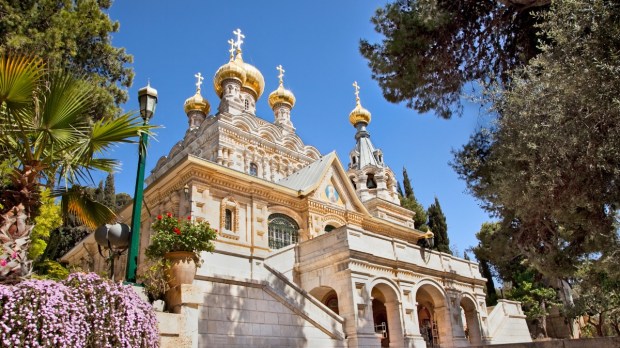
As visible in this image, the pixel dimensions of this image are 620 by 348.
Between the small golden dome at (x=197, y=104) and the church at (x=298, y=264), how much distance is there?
6.73m

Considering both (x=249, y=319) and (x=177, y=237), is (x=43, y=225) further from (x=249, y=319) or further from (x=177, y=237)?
(x=177, y=237)

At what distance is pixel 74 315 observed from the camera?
5238 millimetres

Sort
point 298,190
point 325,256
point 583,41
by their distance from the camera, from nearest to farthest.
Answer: point 583,41
point 325,256
point 298,190

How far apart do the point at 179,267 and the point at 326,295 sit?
1022cm

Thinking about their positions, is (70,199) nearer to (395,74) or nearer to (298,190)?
(395,74)

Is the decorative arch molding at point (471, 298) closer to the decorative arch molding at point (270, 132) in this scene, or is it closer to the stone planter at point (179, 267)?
the stone planter at point (179, 267)

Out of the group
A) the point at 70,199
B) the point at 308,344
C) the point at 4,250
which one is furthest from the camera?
the point at 308,344

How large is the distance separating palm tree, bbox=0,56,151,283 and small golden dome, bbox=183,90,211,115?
1382 inches

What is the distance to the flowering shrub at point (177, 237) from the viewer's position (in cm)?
830

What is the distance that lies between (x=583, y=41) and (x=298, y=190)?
1655cm

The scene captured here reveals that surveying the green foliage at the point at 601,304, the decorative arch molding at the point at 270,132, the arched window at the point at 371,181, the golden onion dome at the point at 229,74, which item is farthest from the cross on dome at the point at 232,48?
the green foliage at the point at 601,304

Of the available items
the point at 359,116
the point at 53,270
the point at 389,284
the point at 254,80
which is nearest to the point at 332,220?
the point at 389,284

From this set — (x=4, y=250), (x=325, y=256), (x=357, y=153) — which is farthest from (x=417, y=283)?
(x=357, y=153)

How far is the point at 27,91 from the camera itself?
262 inches
